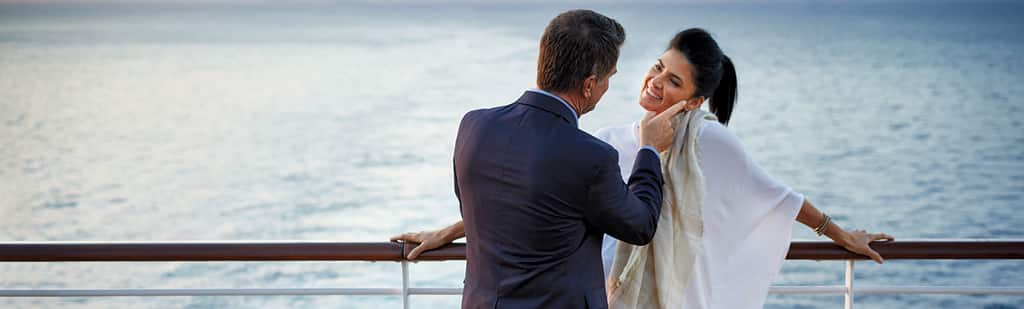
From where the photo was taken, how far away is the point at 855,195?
32.1 metres

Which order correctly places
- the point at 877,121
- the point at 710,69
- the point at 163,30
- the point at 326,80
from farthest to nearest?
the point at 163,30, the point at 326,80, the point at 877,121, the point at 710,69

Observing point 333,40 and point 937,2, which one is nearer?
point 333,40

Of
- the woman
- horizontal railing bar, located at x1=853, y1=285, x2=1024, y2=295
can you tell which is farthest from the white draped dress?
horizontal railing bar, located at x1=853, y1=285, x2=1024, y2=295

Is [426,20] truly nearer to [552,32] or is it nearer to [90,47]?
[90,47]

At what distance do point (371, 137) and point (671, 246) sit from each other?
39.4 meters

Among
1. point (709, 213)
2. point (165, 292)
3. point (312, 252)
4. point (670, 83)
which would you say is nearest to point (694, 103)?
point (670, 83)

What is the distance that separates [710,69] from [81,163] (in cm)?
3997

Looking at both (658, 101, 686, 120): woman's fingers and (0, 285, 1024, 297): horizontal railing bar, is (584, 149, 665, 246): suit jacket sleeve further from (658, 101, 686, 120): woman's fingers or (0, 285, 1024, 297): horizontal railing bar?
(0, 285, 1024, 297): horizontal railing bar

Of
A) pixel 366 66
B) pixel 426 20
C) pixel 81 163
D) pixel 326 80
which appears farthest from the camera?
pixel 426 20

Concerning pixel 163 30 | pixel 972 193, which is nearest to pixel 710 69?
pixel 972 193

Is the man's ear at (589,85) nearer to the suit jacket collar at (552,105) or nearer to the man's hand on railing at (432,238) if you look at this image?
the suit jacket collar at (552,105)

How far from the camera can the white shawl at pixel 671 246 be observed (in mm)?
1860

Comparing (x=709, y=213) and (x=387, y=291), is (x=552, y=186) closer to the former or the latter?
(x=709, y=213)

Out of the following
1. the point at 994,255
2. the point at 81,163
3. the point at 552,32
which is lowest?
the point at 81,163
